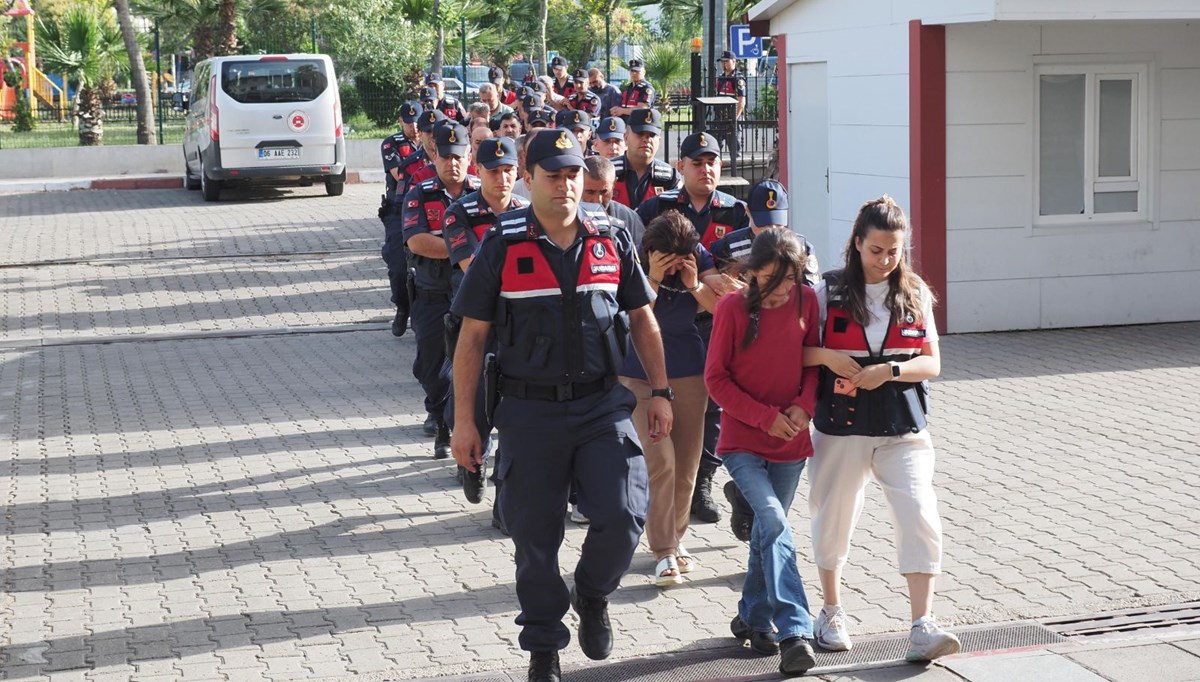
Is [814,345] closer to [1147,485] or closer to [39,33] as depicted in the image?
[1147,485]

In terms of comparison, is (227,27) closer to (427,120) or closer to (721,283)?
(427,120)

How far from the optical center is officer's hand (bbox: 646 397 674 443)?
5449 millimetres

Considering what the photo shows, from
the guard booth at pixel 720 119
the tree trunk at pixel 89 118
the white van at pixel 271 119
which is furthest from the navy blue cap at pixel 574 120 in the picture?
the tree trunk at pixel 89 118

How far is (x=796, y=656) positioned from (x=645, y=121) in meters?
4.05

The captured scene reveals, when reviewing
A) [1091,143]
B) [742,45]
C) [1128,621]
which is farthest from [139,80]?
[1128,621]

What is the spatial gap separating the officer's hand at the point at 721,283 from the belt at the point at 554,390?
1047 millimetres

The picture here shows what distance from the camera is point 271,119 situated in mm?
22875

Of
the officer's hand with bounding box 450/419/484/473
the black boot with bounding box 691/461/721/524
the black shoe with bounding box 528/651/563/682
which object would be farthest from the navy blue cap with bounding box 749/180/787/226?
the black shoe with bounding box 528/651/563/682

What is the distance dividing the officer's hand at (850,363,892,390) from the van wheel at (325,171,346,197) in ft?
63.9

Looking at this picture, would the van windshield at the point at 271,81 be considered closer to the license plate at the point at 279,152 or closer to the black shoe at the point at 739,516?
the license plate at the point at 279,152

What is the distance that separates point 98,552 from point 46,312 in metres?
8.11

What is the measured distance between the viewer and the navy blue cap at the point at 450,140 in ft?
27.5

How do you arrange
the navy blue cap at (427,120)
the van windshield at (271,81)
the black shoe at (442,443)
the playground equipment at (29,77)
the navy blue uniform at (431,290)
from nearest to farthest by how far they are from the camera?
the navy blue uniform at (431,290) → the black shoe at (442,443) → the navy blue cap at (427,120) → the van windshield at (271,81) → the playground equipment at (29,77)

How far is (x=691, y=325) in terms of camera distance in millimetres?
6539
